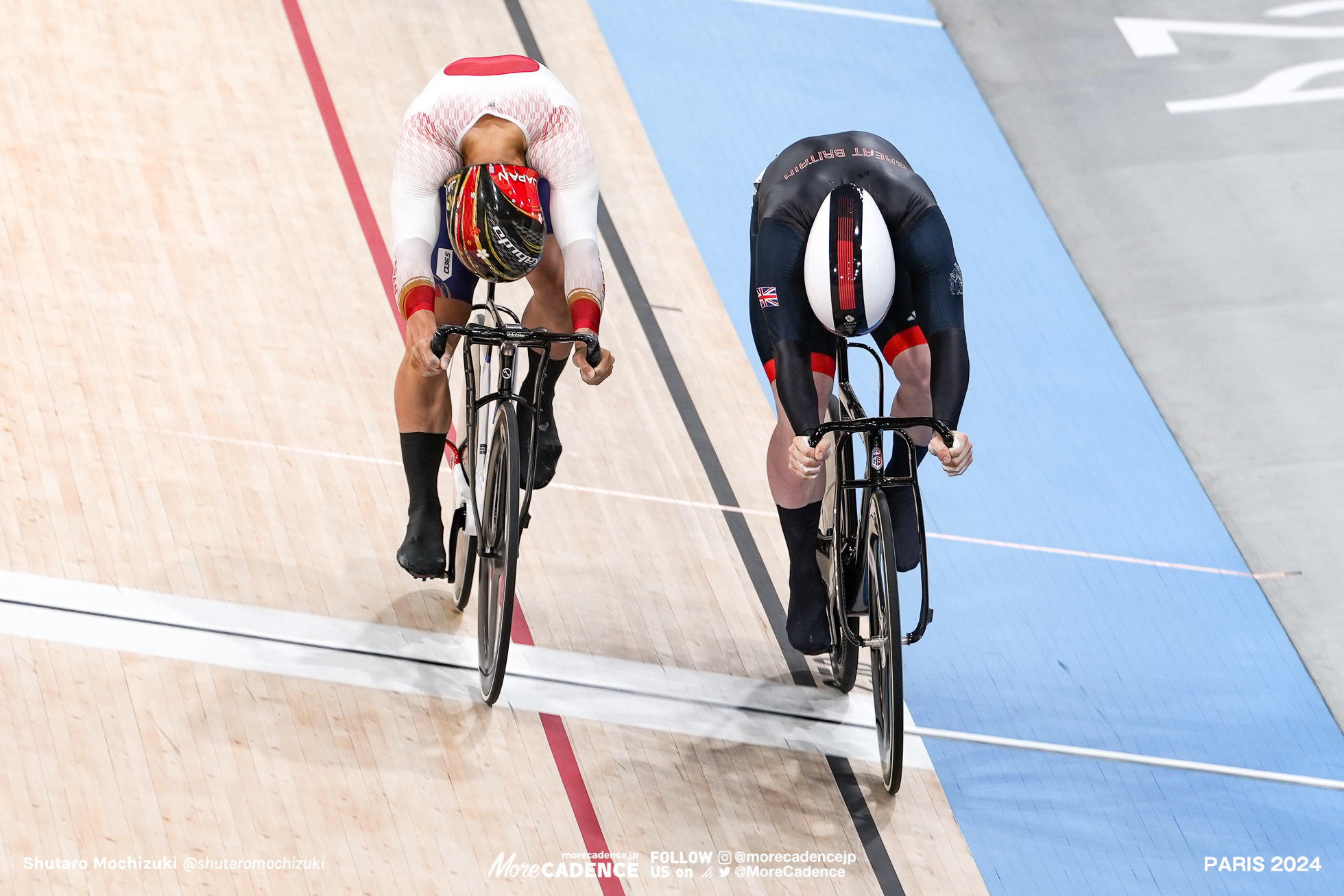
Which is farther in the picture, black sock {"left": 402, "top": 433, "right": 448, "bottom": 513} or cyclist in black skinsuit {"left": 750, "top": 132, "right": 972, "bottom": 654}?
black sock {"left": 402, "top": 433, "right": 448, "bottom": 513}

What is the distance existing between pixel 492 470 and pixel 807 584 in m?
0.79

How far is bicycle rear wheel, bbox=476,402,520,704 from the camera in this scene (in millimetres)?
3020

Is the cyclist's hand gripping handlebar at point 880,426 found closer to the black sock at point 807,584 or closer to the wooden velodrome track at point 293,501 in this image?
the black sock at point 807,584

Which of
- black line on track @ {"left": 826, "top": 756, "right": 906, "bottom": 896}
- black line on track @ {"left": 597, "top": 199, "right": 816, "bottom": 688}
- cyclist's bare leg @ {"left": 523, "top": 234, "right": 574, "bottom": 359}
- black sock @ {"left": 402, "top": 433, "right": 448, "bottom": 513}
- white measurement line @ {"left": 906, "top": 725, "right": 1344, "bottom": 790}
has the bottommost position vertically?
white measurement line @ {"left": 906, "top": 725, "right": 1344, "bottom": 790}

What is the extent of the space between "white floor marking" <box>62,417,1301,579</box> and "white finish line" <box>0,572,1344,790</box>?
0.57 m

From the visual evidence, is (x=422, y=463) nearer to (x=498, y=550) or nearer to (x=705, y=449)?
(x=498, y=550)

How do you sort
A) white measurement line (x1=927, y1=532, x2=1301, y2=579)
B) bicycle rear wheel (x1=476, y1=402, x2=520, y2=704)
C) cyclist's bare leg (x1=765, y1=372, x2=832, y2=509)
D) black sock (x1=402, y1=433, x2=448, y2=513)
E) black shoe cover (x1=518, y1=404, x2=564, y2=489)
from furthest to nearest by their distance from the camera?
white measurement line (x1=927, y1=532, x2=1301, y2=579) → black shoe cover (x1=518, y1=404, x2=564, y2=489) → black sock (x1=402, y1=433, x2=448, y2=513) → cyclist's bare leg (x1=765, y1=372, x2=832, y2=509) → bicycle rear wheel (x1=476, y1=402, x2=520, y2=704)

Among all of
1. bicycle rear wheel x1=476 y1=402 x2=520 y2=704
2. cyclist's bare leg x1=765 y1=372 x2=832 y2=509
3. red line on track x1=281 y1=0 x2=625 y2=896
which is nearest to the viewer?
bicycle rear wheel x1=476 y1=402 x2=520 y2=704

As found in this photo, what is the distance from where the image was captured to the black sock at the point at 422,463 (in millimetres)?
3406

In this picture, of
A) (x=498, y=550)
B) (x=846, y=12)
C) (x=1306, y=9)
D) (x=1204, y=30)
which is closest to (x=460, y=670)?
(x=498, y=550)

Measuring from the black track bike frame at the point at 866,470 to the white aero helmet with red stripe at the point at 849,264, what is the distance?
104 millimetres

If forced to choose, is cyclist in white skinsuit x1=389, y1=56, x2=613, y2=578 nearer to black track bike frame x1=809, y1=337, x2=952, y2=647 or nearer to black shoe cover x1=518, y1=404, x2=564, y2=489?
black shoe cover x1=518, y1=404, x2=564, y2=489

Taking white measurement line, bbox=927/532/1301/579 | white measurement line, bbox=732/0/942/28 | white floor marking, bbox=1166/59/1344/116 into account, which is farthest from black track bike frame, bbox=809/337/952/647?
white measurement line, bbox=732/0/942/28

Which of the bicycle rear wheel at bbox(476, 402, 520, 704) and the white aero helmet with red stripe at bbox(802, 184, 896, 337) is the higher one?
the white aero helmet with red stripe at bbox(802, 184, 896, 337)
